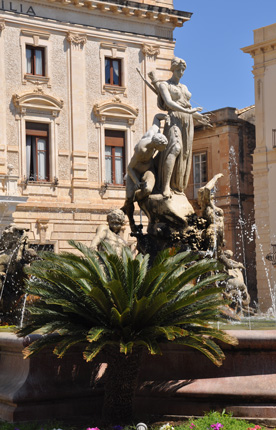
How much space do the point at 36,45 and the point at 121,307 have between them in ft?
77.0

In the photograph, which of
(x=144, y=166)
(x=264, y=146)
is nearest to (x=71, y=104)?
(x=264, y=146)

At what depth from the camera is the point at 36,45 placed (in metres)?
30.1

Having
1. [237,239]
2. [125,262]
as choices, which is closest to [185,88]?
[125,262]

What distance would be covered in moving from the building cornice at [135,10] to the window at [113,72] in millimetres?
1784

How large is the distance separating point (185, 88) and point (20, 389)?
5.88 meters

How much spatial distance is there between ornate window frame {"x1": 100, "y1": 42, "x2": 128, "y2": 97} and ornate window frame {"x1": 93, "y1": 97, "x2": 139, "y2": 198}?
0.39m

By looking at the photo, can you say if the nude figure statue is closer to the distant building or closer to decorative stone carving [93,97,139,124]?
decorative stone carving [93,97,139,124]

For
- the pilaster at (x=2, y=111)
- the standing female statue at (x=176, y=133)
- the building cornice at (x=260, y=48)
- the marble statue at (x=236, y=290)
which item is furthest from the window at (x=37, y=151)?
the standing female statue at (x=176, y=133)

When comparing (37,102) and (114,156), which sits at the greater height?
(37,102)

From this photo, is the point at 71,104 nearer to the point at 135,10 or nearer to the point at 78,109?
the point at 78,109

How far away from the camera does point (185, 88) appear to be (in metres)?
12.6

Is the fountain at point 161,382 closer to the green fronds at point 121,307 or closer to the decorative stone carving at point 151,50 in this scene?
the green fronds at point 121,307

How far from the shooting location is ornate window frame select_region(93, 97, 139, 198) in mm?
31156

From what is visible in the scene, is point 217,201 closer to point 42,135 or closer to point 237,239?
point 237,239
